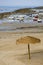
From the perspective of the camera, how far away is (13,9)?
413 cm

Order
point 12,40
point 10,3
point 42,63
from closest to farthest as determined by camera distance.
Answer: point 42,63 < point 12,40 < point 10,3

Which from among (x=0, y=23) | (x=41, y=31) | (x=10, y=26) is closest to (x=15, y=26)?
(x=10, y=26)

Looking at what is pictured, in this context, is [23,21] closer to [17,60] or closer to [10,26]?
[10,26]

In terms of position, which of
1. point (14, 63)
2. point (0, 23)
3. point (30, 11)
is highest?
point (30, 11)

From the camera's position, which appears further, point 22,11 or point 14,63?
point 22,11

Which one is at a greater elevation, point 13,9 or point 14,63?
point 13,9

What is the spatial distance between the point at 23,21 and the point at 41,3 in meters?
0.67

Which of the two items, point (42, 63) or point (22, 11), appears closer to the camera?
point (42, 63)

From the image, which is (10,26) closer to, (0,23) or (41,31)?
(0,23)

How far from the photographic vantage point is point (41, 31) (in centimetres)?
415

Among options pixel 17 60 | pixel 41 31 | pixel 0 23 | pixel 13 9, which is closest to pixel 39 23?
pixel 41 31

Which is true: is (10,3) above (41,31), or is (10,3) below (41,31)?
above

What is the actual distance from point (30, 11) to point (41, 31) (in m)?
0.61

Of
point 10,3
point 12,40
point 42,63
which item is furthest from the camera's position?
point 10,3
